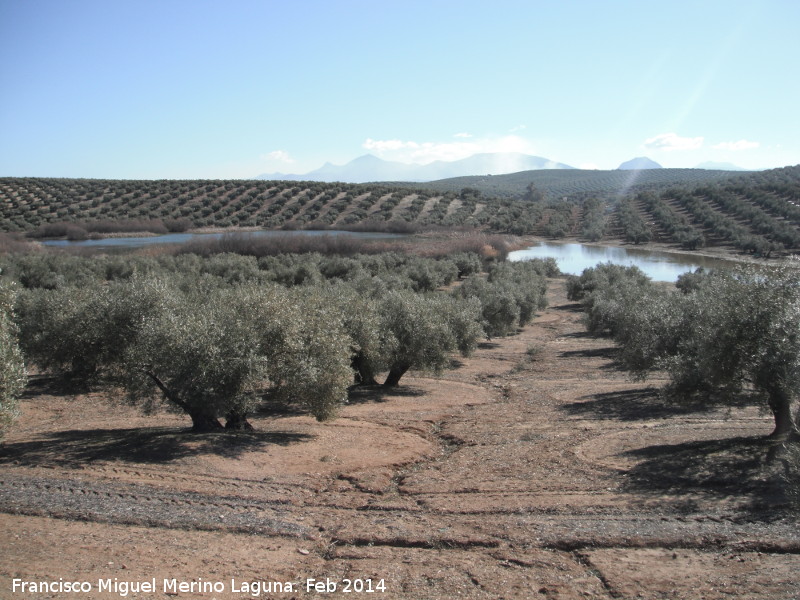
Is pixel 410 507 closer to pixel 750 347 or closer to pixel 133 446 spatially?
pixel 133 446

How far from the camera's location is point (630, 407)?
21156 mm

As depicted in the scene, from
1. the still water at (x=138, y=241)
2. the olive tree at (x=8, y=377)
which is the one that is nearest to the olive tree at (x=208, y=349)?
the olive tree at (x=8, y=377)

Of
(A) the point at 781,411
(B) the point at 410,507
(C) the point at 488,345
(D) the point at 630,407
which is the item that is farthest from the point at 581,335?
(B) the point at 410,507

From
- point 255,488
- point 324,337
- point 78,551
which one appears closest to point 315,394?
point 324,337

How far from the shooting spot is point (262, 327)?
16.8 m

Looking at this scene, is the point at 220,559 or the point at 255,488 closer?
the point at 220,559

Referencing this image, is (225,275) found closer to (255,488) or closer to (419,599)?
(255,488)

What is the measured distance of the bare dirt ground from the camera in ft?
29.7

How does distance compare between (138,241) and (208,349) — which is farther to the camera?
(138,241)

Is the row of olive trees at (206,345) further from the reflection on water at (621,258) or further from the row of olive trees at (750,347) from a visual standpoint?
the reflection on water at (621,258)

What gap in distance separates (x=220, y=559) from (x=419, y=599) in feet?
11.1

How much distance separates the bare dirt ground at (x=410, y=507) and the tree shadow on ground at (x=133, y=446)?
9cm

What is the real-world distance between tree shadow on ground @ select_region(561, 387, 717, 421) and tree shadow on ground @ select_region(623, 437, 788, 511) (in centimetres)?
344

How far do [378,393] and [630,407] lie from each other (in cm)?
997
